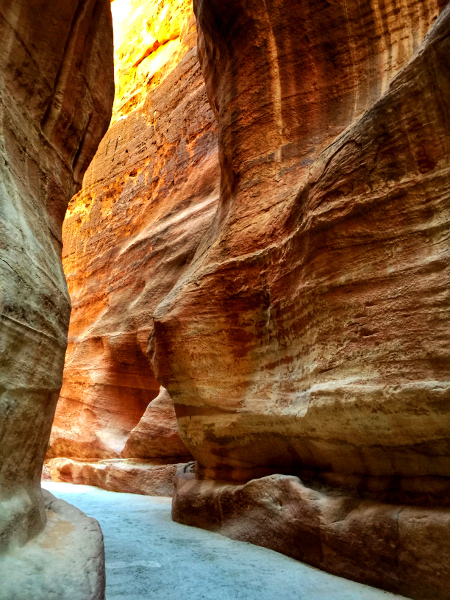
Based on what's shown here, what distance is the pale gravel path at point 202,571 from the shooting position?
3023mm

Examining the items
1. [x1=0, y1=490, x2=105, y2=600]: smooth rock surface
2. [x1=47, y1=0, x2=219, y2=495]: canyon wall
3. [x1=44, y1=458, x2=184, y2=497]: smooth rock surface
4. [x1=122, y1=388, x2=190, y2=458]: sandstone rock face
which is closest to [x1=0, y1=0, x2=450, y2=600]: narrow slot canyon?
[x1=0, y1=490, x2=105, y2=600]: smooth rock surface

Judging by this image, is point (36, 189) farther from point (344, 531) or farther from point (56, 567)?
point (344, 531)

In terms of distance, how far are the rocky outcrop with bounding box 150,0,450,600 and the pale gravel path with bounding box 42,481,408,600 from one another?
0.78 feet

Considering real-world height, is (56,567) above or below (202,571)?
above

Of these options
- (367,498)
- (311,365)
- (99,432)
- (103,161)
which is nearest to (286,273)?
(311,365)

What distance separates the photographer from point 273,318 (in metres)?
4.79

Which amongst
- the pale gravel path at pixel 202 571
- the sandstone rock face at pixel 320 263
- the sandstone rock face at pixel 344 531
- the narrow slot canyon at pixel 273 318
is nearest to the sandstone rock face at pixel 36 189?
the narrow slot canyon at pixel 273 318

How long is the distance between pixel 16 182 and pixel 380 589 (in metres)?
3.72

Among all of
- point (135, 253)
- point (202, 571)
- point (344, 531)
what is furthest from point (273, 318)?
point (135, 253)

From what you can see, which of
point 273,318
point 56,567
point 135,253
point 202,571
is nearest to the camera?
point 56,567

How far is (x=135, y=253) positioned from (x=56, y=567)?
423 inches

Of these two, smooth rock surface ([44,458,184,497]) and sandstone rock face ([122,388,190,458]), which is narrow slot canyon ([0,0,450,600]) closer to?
smooth rock surface ([44,458,184,497])

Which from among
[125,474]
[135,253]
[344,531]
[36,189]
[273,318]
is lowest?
[344,531]

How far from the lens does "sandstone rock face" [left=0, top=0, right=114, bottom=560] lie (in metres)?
2.75
